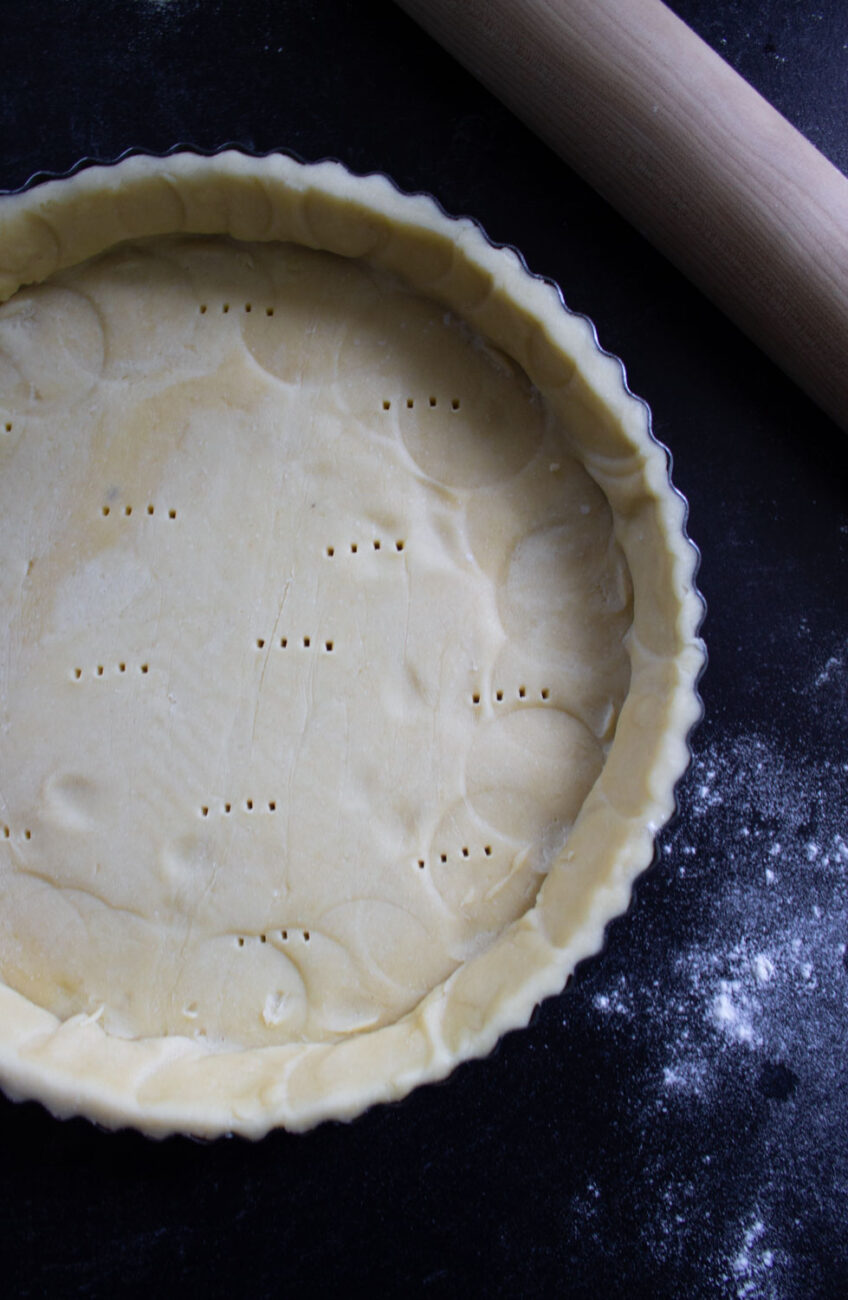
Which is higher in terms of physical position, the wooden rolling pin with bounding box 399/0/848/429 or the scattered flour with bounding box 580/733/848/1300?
the wooden rolling pin with bounding box 399/0/848/429

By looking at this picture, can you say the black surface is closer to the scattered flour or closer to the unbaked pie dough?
the scattered flour

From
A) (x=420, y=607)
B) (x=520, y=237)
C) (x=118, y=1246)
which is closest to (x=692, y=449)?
(x=520, y=237)

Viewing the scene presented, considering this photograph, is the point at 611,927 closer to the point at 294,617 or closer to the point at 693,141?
the point at 294,617

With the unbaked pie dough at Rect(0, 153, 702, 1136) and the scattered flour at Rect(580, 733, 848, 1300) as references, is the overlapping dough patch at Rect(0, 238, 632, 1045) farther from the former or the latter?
the scattered flour at Rect(580, 733, 848, 1300)

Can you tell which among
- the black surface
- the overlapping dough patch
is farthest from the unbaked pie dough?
the black surface

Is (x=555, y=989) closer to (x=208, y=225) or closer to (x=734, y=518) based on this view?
(x=734, y=518)

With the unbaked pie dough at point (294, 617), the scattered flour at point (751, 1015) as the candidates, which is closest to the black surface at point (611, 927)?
the scattered flour at point (751, 1015)

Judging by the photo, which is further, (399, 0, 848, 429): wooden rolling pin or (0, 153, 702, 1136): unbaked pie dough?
(399, 0, 848, 429): wooden rolling pin
